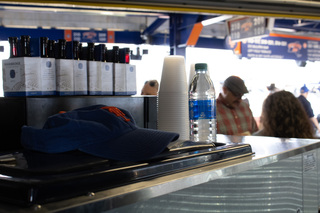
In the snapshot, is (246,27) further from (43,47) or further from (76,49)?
(43,47)

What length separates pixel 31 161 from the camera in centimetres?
69

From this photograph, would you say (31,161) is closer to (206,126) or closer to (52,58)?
(52,58)

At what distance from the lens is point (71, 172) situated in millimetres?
619

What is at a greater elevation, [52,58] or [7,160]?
[52,58]

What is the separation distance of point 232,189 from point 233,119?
2495 millimetres

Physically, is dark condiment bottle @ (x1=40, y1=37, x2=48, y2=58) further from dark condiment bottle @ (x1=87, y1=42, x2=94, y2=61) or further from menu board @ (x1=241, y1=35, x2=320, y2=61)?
menu board @ (x1=241, y1=35, x2=320, y2=61)

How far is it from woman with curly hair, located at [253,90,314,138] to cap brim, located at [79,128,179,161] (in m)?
2.12

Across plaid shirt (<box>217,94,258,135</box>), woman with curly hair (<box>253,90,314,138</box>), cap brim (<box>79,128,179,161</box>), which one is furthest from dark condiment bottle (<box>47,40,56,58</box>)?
plaid shirt (<box>217,94,258,135</box>)

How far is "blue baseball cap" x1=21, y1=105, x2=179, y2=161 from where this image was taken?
28.5 inches

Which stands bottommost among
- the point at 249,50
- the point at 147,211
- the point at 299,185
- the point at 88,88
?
the point at 299,185

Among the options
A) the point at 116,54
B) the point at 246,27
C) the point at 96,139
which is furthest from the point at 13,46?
the point at 246,27

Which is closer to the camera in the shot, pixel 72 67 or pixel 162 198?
pixel 162 198

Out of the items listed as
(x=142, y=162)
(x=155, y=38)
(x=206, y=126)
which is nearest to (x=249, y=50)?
(x=155, y=38)

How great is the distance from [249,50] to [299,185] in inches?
Answer: 300
